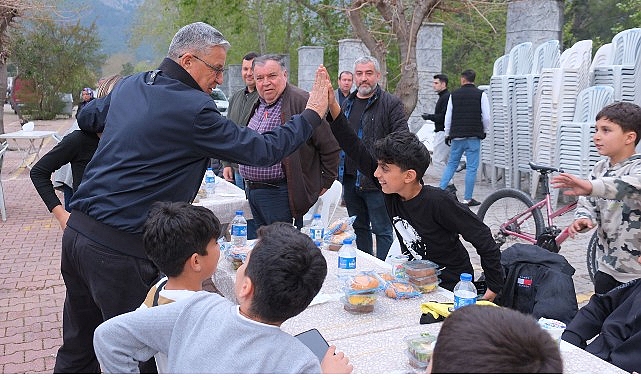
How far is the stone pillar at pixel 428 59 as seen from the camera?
36.7ft

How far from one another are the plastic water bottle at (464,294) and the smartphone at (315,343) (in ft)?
2.17

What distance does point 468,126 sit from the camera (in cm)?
835

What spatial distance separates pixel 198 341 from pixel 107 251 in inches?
38.9

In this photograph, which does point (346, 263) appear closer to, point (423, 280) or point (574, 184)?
point (423, 280)

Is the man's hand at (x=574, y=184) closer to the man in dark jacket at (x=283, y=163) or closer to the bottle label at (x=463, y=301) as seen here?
the bottle label at (x=463, y=301)

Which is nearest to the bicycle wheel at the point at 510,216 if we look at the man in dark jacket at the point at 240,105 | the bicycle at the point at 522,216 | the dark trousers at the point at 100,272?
the bicycle at the point at 522,216

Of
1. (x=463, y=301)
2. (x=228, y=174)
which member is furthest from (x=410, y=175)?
(x=228, y=174)

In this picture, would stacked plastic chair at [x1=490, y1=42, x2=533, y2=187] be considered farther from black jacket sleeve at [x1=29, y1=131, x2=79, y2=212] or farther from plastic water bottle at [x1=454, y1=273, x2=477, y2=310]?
black jacket sleeve at [x1=29, y1=131, x2=79, y2=212]

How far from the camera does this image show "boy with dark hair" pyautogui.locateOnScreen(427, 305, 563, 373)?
3.58ft

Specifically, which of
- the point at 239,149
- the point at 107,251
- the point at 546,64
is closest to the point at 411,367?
the point at 239,149

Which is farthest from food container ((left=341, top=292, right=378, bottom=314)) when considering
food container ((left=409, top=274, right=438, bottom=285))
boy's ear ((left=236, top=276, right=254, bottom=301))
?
boy's ear ((left=236, top=276, right=254, bottom=301))

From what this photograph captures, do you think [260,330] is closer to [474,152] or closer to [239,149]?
[239,149]

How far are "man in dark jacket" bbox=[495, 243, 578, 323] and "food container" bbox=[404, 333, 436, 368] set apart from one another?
969 millimetres

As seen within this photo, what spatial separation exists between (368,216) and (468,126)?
12.4 feet
